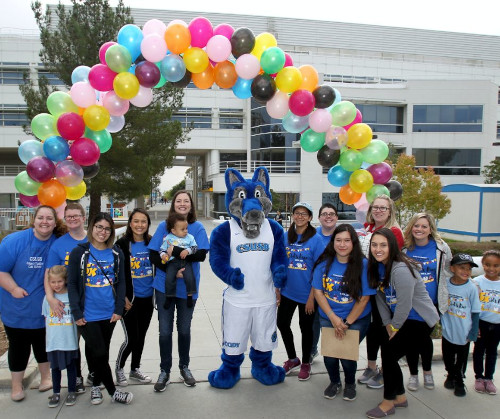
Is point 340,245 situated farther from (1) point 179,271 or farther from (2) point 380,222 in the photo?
(1) point 179,271

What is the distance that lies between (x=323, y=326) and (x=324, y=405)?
67cm

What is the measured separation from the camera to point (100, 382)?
3.54 m

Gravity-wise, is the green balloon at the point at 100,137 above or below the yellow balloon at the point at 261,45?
below

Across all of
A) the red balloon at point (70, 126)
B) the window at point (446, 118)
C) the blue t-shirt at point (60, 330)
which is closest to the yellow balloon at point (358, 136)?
the red balloon at point (70, 126)

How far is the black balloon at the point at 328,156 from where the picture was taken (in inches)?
208

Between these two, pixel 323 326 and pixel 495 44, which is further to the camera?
pixel 495 44

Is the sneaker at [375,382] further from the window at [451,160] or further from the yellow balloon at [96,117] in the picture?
the window at [451,160]

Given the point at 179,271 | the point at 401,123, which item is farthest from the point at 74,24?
the point at 401,123

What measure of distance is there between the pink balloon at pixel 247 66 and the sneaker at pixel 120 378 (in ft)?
11.7

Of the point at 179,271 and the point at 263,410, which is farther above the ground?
the point at 179,271

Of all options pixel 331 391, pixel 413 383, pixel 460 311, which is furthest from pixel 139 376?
pixel 460 311

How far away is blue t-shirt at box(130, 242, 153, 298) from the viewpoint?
12.4 feet

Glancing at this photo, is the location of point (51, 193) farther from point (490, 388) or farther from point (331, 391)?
point (490, 388)

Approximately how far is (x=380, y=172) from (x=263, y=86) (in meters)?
1.90
